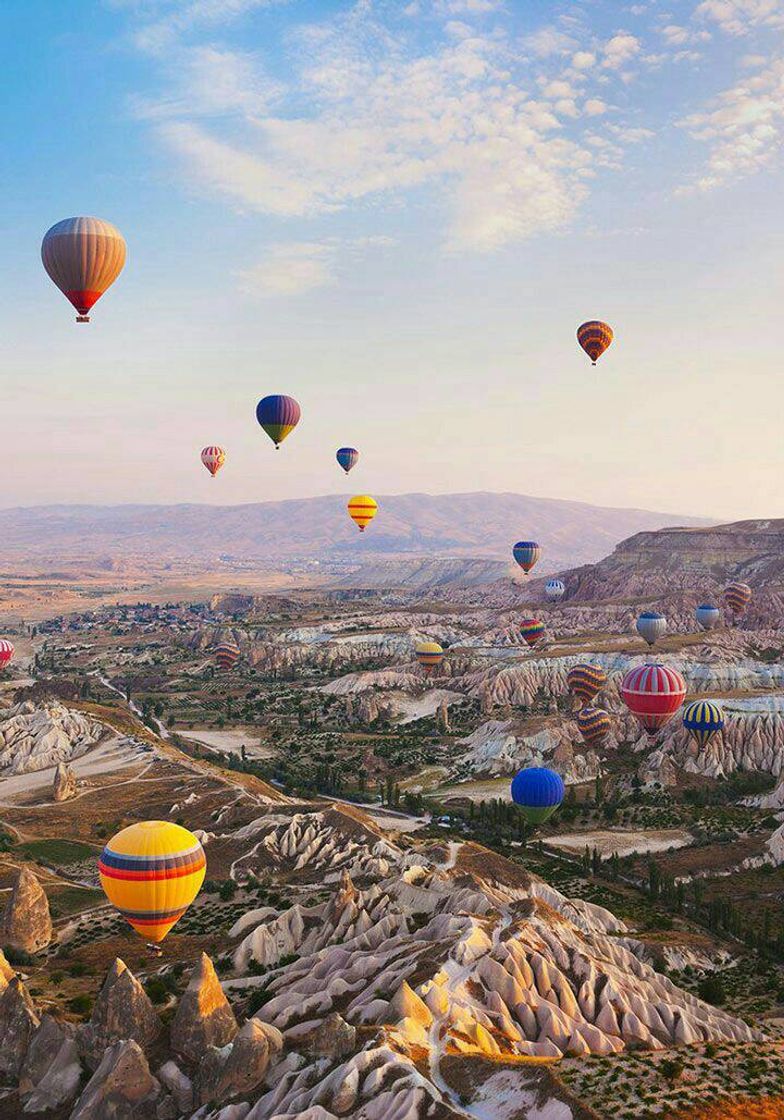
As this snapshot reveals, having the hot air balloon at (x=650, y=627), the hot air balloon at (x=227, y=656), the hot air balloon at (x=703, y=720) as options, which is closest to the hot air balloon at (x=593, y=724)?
the hot air balloon at (x=703, y=720)

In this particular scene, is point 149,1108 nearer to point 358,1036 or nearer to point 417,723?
point 358,1036

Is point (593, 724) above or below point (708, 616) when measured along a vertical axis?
below

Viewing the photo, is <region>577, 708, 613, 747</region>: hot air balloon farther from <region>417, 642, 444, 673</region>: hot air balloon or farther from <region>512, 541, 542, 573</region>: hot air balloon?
<region>512, 541, 542, 573</region>: hot air balloon

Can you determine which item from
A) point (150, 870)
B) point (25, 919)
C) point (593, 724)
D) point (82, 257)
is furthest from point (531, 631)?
point (150, 870)

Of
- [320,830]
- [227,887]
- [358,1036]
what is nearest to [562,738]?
[320,830]

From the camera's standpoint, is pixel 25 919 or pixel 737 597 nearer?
pixel 25 919

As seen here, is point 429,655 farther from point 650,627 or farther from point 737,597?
point 737,597

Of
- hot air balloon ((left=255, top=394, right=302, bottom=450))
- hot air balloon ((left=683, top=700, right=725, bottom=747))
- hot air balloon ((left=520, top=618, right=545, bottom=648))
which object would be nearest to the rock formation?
hot air balloon ((left=255, top=394, right=302, bottom=450))
